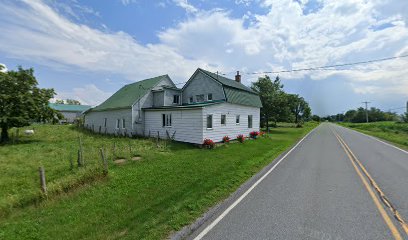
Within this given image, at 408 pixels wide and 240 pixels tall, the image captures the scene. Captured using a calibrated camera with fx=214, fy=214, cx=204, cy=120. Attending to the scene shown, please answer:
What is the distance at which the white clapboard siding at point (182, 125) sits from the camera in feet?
58.7

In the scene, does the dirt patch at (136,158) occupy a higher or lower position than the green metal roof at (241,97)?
lower

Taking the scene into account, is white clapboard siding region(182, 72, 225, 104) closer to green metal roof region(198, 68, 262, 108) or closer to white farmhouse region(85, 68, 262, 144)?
white farmhouse region(85, 68, 262, 144)

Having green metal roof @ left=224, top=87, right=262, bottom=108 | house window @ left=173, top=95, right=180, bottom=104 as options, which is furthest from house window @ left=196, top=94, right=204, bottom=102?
green metal roof @ left=224, top=87, right=262, bottom=108

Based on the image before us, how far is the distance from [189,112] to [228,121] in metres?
4.38

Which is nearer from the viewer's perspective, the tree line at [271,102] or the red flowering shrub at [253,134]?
the red flowering shrub at [253,134]

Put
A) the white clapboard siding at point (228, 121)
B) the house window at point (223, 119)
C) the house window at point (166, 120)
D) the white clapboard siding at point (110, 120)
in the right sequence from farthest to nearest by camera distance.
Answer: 1. the white clapboard siding at point (110, 120)
2. the house window at point (166, 120)
3. the house window at point (223, 119)
4. the white clapboard siding at point (228, 121)

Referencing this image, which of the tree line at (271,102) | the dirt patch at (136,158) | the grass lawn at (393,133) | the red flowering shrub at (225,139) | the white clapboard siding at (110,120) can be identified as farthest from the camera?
the tree line at (271,102)

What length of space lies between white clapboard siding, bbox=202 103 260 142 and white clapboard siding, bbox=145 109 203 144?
2.01 feet

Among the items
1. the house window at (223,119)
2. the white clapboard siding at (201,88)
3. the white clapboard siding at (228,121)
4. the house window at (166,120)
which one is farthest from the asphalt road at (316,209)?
the white clapboard siding at (201,88)

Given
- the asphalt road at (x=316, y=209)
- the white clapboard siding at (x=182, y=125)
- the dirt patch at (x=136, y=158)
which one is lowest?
the asphalt road at (x=316, y=209)

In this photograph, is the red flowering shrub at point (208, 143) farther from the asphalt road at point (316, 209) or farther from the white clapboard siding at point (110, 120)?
the white clapboard siding at point (110, 120)

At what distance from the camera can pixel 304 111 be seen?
9950 centimetres

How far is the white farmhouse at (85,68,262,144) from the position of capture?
18562 millimetres

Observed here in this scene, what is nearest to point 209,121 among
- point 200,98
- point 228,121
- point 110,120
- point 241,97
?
point 228,121
